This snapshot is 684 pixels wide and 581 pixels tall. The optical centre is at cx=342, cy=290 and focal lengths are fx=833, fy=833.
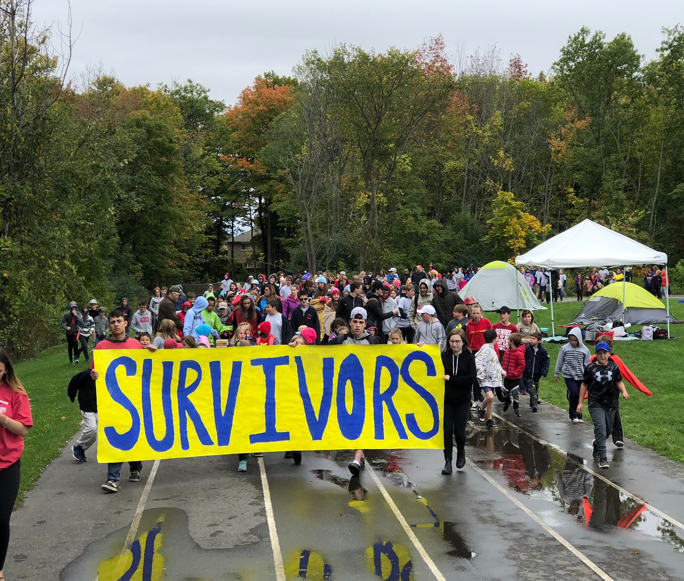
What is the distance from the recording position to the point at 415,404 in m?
10.6

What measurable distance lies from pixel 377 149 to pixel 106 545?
41544 millimetres

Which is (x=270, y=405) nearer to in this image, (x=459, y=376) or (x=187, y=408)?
(x=187, y=408)

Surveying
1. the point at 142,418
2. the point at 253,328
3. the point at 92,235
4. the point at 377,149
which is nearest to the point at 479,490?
the point at 142,418

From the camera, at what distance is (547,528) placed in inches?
332

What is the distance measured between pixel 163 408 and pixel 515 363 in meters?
6.84

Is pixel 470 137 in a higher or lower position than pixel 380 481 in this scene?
higher

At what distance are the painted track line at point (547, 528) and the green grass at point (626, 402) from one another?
2.94 metres

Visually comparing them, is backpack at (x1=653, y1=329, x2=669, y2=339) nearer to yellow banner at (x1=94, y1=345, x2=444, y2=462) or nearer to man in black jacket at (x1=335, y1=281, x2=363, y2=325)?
man in black jacket at (x1=335, y1=281, x2=363, y2=325)

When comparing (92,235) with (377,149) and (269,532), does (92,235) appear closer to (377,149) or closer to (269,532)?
(269,532)

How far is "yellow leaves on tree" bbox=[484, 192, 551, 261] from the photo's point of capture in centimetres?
5512

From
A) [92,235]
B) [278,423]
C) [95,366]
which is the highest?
[92,235]

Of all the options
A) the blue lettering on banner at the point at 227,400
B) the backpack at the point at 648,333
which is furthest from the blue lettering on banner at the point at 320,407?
the backpack at the point at 648,333

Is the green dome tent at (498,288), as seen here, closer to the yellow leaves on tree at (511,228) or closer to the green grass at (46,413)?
the green grass at (46,413)

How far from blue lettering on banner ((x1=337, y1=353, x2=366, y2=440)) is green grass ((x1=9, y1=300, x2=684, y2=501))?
3.91 meters
